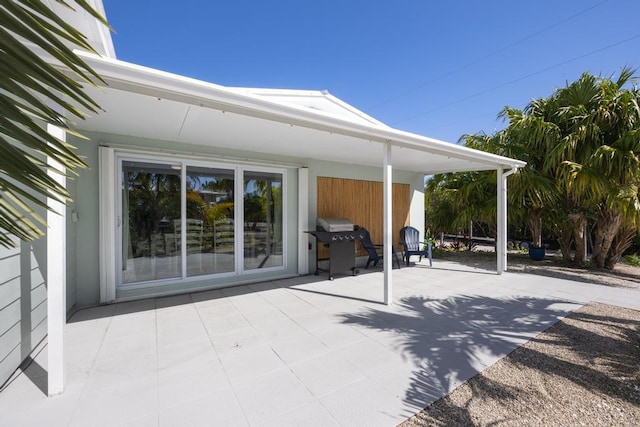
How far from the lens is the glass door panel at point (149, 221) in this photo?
15.1ft

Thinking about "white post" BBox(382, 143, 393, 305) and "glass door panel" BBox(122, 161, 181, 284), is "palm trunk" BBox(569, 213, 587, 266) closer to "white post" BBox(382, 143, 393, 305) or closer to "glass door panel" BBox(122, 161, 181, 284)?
"white post" BBox(382, 143, 393, 305)

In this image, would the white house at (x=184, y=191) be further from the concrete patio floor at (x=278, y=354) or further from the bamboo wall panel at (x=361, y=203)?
the concrete patio floor at (x=278, y=354)

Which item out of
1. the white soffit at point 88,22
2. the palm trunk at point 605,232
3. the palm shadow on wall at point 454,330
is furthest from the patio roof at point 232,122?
the palm trunk at point 605,232

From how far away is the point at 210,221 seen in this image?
17.4 feet

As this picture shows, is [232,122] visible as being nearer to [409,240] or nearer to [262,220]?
[262,220]

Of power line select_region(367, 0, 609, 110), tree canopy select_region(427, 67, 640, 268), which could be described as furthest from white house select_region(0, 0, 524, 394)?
power line select_region(367, 0, 609, 110)

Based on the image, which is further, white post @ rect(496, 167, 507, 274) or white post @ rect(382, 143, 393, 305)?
white post @ rect(496, 167, 507, 274)

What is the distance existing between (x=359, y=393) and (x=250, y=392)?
0.85 m

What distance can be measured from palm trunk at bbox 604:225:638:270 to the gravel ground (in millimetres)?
4618

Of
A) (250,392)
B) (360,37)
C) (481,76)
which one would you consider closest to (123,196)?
(250,392)

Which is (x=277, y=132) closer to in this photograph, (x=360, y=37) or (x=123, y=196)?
(x=123, y=196)

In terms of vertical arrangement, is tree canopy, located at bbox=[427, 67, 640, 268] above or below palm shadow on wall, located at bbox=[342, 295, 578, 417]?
above

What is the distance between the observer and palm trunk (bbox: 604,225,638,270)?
6.85 metres

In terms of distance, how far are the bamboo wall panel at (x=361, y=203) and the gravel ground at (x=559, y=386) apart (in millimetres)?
4323
